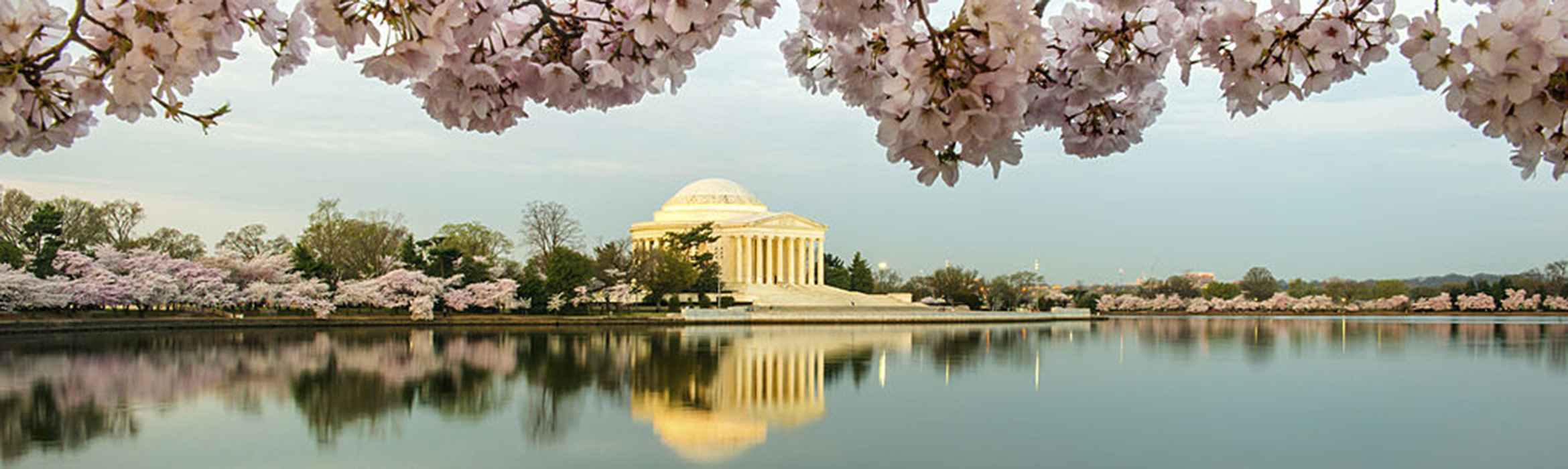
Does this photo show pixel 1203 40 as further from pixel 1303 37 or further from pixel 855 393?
pixel 855 393

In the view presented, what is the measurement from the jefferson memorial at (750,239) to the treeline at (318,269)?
11499 millimetres

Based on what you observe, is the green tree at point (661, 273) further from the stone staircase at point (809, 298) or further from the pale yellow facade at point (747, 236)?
the pale yellow facade at point (747, 236)

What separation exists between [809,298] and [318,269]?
32262mm

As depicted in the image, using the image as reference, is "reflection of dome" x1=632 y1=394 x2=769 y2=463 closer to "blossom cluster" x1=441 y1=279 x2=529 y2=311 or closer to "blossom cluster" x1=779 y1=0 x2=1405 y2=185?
"blossom cluster" x1=779 y1=0 x2=1405 y2=185

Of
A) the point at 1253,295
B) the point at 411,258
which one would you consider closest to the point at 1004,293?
the point at 1253,295

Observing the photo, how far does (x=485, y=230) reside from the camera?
85000 mm

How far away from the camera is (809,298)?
3123 inches

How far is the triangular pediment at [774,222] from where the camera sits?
9188cm

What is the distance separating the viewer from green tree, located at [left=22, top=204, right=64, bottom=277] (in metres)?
47.6

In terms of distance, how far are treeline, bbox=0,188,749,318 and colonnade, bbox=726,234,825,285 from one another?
11799mm

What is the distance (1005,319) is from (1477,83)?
71003 mm

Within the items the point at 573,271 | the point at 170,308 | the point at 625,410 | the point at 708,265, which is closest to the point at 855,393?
the point at 625,410

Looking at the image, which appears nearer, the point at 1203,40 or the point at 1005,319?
the point at 1203,40

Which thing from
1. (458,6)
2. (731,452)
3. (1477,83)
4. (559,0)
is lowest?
(731,452)
